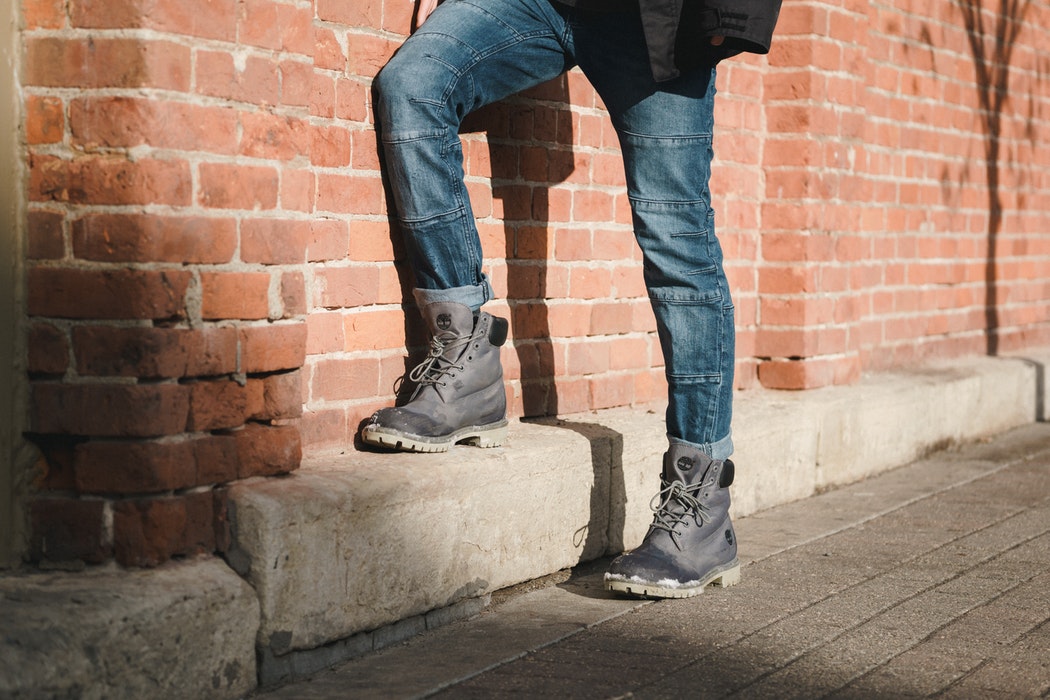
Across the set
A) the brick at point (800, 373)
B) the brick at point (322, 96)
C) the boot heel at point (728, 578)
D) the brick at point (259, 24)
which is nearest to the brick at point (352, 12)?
the brick at point (322, 96)

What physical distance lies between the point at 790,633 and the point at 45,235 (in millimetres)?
1675

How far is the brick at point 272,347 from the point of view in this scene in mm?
2582

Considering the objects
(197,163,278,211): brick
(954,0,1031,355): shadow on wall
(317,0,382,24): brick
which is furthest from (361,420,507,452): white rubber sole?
(954,0,1031,355): shadow on wall

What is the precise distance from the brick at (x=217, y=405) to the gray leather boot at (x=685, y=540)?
3.27ft

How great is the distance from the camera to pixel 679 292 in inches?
124

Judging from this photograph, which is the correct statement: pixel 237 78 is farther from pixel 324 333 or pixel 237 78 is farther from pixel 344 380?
pixel 344 380

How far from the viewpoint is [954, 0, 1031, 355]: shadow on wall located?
6.69m

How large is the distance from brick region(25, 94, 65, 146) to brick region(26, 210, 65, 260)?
0.13 meters

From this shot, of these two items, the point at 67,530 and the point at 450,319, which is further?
the point at 450,319

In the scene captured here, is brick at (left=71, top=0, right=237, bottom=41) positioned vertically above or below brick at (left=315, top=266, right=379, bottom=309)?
above

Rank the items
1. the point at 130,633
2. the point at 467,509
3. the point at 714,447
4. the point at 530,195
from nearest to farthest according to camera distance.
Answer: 1. the point at 130,633
2. the point at 467,509
3. the point at 714,447
4. the point at 530,195

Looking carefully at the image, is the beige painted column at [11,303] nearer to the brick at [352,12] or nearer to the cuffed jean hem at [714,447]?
the brick at [352,12]

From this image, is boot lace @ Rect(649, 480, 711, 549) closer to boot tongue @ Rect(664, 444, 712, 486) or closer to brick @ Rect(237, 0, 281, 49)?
boot tongue @ Rect(664, 444, 712, 486)

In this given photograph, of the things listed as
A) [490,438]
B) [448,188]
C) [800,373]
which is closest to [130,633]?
[490,438]
